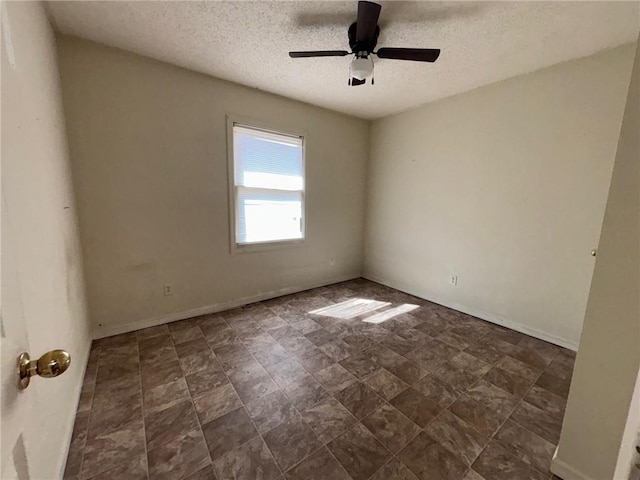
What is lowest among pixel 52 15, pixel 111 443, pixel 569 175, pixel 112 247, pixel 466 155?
pixel 111 443

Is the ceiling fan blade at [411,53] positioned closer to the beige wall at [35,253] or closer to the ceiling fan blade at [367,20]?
the ceiling fan blade at [367,20]

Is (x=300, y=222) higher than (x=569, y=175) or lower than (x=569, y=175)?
lower

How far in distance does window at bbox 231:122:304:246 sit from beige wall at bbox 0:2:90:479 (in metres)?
1.39

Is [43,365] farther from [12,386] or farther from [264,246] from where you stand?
[264,246]

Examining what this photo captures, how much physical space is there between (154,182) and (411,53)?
236 centimetres

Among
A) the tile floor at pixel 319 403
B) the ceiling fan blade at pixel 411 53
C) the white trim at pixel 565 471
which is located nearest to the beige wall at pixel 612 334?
the white trim at pixel 565 471

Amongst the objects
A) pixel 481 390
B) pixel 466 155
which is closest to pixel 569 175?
pixel 466 155

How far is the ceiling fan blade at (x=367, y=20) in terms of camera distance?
58.5 inches

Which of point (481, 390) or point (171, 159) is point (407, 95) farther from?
point (481, 390)

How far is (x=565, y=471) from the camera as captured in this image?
1177 millimetres

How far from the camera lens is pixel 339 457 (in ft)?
4.20

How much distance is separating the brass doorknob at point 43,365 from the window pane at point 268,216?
2499 millimetres

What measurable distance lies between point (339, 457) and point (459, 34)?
2.80 meters

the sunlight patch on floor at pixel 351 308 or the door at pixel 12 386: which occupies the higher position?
the door at pixel 12 386
